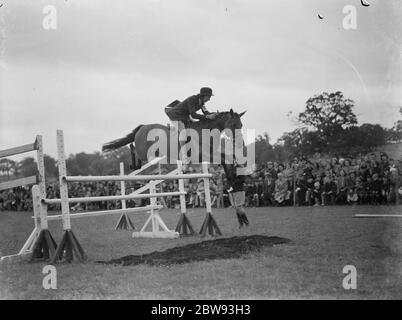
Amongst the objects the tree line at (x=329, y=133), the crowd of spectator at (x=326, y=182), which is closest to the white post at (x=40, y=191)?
the crowd of spectator at (x=326, y=182)

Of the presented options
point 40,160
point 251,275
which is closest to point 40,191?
point 40,160

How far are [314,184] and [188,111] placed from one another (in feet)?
26.6

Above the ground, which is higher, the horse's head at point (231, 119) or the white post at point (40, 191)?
the horse's head at point (231, 119)

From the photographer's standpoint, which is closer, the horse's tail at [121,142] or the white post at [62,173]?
the white post at [62,173]

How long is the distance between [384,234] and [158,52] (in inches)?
197

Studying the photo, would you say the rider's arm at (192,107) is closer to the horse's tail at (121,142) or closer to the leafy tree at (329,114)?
the horse's tail at (121,142)

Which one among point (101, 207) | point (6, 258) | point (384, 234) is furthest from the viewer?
point (101, 207)

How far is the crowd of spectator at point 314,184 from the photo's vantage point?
12.8 m

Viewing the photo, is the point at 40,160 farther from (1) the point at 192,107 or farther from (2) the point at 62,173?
(1) the point at 192,107

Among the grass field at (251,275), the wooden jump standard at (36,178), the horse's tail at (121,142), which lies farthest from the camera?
the horse's tail at (121,142)

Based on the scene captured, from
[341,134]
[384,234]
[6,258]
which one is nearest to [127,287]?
[6,258]
